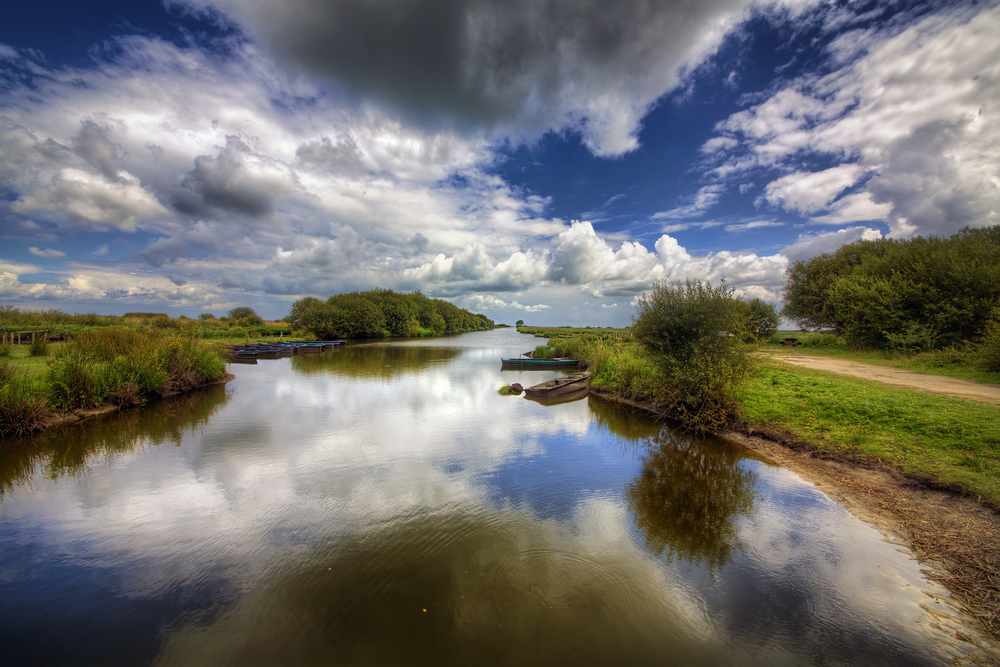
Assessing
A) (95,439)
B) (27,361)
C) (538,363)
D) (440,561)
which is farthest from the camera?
(538,363)

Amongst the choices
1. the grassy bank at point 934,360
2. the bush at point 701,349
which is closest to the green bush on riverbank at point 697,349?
the bush at point 701,349

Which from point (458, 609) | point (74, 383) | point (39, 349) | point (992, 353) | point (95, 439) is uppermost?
point (39, 349)

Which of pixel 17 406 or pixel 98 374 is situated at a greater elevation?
pixel 98 374

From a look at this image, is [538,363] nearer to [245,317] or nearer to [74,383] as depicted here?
[74,383]

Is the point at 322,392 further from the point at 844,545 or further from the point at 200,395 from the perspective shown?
the point at 844,545

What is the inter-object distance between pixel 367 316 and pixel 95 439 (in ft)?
178

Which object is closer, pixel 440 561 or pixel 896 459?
pixel 440 561

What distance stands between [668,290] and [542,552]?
9.98 m

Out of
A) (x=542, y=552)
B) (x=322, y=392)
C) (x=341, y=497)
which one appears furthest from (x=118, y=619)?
(x=322, y=392)

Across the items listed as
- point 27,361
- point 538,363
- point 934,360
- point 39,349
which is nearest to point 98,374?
point 27,361

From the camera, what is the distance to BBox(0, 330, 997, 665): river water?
3832 millimetres

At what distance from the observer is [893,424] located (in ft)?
28.1

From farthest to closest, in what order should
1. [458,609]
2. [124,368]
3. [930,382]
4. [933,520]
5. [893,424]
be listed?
[124,368]
[930,382]
[893,424]
[933,520]
[458,609]

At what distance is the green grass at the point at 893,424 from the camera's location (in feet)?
21.7
